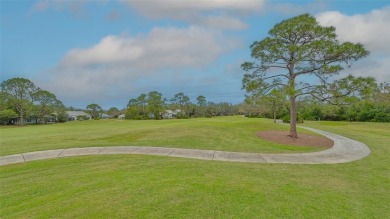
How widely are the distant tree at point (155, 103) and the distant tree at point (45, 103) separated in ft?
72.8

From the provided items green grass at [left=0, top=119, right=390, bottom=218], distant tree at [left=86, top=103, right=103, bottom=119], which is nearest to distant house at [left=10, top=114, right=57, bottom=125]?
distant tree at [left=86, top=103, right=103, bottom=119]

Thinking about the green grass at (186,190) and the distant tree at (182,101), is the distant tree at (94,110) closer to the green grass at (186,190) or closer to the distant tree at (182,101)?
the distant tree at (182,101)

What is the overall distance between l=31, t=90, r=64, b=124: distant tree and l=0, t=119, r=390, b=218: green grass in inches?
2302

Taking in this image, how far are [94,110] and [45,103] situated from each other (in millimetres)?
21735

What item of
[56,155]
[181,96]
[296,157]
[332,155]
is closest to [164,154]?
[56,155]

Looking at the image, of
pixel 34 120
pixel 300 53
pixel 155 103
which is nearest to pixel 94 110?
pixel 34 120

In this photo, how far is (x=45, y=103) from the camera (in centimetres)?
6075

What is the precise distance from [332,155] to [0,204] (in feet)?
39.0

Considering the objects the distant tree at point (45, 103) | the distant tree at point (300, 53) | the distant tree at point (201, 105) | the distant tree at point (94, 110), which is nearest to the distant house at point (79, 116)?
the distant tree at point (94, 110)

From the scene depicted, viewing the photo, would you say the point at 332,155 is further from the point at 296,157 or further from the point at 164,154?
the point at 164,154

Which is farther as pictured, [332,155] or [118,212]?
[332,155]

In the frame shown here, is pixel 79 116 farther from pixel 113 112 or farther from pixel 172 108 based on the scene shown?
pixel 172 108

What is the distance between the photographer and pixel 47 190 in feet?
19.9

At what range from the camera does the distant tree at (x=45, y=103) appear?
59.1 m
